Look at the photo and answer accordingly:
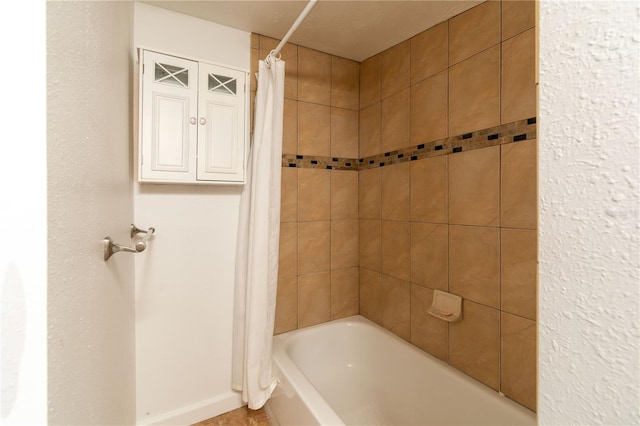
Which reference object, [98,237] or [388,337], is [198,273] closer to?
Answer: [98,237]

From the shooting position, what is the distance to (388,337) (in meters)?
1.71

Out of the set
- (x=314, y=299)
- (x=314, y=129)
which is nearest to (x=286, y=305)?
(x=314, y=299)

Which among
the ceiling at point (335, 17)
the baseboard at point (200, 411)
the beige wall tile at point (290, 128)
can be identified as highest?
the ceiling at point (335, 17)

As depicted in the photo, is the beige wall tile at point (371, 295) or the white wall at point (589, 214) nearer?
the white wall at point (589, 214)

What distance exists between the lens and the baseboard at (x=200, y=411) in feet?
4.68

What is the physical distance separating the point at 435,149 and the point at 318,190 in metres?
0.77

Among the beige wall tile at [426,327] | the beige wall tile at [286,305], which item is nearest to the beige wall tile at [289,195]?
the beige wall tile at [286,305]

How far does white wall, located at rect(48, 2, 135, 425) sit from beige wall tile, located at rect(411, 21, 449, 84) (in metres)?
1.44

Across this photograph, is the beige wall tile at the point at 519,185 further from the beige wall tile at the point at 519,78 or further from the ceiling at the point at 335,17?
the ceiling at the point at 335,17

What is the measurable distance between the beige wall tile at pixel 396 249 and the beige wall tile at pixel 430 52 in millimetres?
880

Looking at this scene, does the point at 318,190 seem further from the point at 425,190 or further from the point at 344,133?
the point at 425,190

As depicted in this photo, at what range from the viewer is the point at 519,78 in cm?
114
